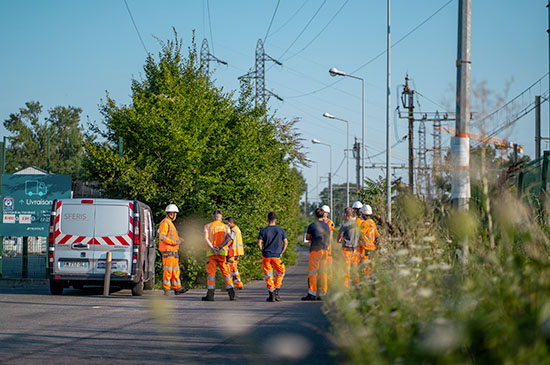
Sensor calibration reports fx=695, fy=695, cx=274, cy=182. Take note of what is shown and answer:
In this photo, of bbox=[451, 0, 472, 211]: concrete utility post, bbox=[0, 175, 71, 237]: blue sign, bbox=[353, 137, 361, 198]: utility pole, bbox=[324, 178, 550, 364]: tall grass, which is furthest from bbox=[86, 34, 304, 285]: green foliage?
bbox=[353, 137, 361, 198]: utility pole

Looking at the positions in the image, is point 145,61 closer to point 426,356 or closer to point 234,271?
point 234,271

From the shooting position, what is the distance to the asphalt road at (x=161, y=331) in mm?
7539

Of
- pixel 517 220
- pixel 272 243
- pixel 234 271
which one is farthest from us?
pixel 234 271

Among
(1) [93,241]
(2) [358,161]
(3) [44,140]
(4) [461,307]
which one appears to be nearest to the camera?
(4) [461,307]

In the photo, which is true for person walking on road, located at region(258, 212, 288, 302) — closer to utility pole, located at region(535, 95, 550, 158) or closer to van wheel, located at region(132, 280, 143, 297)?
van wheel, located at region(132, 280, 143, 297)

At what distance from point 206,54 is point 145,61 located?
2273 cm

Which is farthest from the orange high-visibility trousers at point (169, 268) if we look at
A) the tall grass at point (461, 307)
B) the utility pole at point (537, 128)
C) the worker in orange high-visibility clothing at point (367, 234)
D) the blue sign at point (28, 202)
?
the utility pole at point (537, 128)

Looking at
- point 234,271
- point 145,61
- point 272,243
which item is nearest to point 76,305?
point 272,243

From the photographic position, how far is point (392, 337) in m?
4.73

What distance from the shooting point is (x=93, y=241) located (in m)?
14.9

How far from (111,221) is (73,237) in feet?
2.85

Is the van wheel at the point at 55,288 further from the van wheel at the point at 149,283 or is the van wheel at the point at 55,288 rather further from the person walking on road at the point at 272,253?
the person walking on road at the point at 272,253

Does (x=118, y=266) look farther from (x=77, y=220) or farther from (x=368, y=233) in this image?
(x=368, y=233)

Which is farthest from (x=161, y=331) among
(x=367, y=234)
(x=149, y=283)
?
(x=149, y=283)
